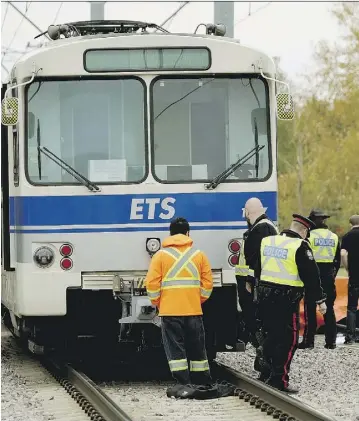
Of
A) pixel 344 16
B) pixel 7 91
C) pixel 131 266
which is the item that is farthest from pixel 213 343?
pixel 344 16

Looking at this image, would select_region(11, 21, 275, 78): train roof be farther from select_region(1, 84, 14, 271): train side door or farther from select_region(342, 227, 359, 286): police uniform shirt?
select_region(342, 227, 359, 286): police uniform shirt

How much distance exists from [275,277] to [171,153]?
175cm

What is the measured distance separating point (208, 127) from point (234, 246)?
1.23 meters

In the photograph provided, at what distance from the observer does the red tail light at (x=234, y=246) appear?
12031mm

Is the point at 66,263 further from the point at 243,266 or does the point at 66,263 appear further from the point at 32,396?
the point at 243,266

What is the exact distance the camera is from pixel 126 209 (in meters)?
11.9

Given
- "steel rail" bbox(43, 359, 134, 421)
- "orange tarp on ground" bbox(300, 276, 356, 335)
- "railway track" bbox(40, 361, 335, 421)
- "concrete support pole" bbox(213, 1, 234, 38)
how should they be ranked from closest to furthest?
"steel rail" bbox(43, 359, 134, 421) → "railway track" bbox(40, 361, 335, 421) → "orange tarp on ground" bbox(300, 276, 356, 335) → "concrete support pole" bbox(213, 1, 234, 38)

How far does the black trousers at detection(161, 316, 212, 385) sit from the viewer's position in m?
11.2

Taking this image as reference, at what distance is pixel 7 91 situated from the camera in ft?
39.8

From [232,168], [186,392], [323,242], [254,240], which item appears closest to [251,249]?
[254,240]

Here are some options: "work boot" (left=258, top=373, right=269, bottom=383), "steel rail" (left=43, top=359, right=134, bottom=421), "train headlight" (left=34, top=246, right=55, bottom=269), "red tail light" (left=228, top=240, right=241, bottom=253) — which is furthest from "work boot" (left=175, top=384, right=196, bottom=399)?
"train headlight" (left=34, top=246, right=55, bottom=269)

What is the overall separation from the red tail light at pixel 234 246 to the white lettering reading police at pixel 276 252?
675 millimetres

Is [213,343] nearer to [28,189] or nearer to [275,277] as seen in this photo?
[275,277]

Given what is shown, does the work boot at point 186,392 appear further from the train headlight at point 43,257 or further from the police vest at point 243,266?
the train headlight at point 43,257
